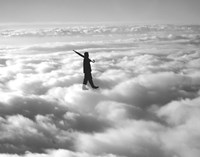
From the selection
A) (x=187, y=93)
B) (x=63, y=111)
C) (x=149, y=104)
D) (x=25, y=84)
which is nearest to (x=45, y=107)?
(x=63, y=111)

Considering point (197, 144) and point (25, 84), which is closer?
point (197, 144)

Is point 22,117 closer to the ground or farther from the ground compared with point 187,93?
closer to the ground

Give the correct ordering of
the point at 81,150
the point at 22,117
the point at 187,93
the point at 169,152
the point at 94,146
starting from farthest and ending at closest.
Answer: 1. the point at 187,93
2. the point at 169,152
3. the point at 94,146
4. the point at 81,150
5. the point at 22,117

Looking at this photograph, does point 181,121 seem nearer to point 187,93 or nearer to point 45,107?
point 187,93

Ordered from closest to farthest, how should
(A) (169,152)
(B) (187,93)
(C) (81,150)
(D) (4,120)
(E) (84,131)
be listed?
1. (D) (4,120)
2. (C) (81,150)
3. (E) (84,131)
4. (A) (169,152)
5. (B) (187,93)

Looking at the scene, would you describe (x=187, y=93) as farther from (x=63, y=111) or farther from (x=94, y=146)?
(x=63, y=111)

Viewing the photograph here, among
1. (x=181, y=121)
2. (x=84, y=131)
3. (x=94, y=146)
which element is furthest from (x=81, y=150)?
(x=181, y=121)

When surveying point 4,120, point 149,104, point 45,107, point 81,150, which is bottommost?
point 81,150

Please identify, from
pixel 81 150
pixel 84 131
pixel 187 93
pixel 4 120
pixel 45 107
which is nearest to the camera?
pixel 4 120

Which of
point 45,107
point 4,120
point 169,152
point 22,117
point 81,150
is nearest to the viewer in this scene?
point 4,120
